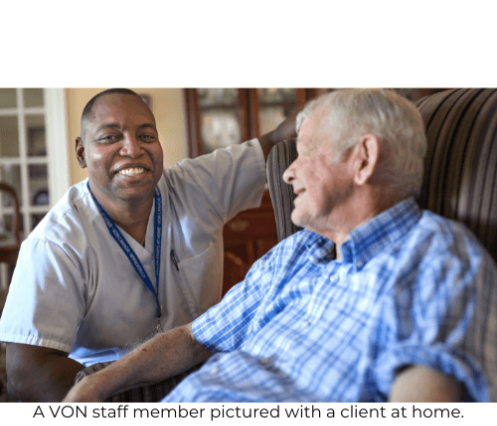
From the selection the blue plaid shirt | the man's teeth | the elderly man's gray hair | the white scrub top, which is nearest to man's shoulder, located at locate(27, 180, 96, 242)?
the white scrub top

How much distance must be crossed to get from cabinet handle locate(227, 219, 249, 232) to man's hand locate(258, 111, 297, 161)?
4.48ft

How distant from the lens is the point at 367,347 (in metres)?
0.67

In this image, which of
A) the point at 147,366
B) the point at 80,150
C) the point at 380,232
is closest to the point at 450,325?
the point at 380,232

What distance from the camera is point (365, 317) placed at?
28.4 inches

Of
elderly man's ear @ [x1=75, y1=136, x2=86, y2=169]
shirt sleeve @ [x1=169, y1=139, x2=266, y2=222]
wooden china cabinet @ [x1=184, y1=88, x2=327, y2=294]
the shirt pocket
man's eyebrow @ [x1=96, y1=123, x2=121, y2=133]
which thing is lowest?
the shirt pocket

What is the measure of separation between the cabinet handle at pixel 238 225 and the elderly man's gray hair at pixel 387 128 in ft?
6.41

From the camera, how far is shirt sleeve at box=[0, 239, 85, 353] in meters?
1.03

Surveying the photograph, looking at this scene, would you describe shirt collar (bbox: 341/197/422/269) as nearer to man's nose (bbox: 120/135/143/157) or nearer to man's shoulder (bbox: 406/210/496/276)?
man's shoulder (bbox: 406/210/496/276)

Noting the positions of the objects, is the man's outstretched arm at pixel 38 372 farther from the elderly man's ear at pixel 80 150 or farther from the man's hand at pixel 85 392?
the elderly man's ear at pixel 80 150

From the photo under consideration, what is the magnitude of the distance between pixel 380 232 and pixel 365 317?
152 mm

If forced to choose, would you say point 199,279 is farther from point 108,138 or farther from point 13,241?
point 13,241

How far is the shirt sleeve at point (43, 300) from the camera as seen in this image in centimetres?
103

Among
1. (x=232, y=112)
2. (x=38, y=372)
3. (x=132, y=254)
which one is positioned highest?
(x=232, y=112)
